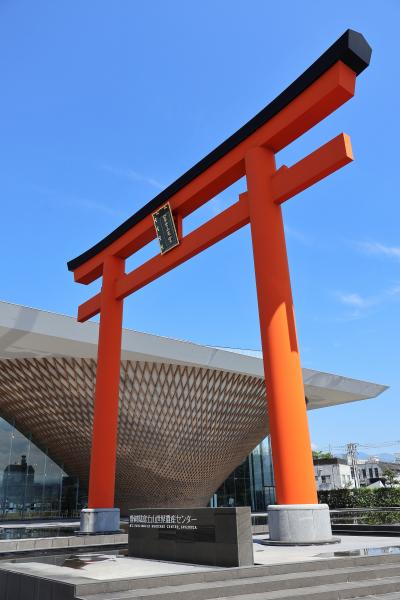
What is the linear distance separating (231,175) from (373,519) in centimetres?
1297

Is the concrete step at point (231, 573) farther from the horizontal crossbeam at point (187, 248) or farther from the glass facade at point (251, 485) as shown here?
the glass facade at point (251, 485)

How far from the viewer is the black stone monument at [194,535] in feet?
22.5

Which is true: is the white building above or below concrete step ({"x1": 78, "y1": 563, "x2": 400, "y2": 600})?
above

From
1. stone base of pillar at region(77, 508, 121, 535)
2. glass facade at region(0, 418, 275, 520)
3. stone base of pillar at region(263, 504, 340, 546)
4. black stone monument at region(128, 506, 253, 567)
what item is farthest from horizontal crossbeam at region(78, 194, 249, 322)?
glass facade at region(0, 418, 275, 520)

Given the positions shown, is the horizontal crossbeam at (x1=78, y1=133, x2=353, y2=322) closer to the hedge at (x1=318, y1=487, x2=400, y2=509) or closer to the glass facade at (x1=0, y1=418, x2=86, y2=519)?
the glass facade at (x1=0, y1=418, x2=86, y2=519)

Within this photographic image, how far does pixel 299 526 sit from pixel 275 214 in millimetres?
6706

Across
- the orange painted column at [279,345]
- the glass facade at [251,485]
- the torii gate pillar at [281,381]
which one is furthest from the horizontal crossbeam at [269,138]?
the glass facade at [251,485]

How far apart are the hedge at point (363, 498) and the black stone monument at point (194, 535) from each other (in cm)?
2555

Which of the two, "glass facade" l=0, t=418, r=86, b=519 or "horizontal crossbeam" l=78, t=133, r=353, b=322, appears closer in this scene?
"horizontal crossbeam" l=78, t=133, r=353, b=322

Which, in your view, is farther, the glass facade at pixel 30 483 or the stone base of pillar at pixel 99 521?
the glass facade at pixel 30 483

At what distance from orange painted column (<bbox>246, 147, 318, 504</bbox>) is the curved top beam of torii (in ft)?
2.25

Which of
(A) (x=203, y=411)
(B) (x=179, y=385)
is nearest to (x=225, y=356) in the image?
(B) (x=179, y=385)

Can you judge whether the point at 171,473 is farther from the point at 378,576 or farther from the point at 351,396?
the point at 378,576

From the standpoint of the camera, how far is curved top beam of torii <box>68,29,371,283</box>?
33.3ft
